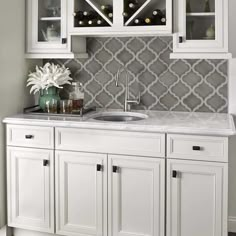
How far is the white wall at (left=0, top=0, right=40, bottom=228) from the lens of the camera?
3120 millimetres

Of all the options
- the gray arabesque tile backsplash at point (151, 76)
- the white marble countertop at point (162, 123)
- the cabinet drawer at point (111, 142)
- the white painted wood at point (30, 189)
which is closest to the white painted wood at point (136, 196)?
the cabinet drawer at point (111, 142)

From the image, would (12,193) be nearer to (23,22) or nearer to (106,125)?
(106,125)

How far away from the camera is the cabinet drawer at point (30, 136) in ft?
9.91

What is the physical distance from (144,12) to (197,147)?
1.15m

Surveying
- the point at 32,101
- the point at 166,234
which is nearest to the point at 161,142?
the point at 166,234

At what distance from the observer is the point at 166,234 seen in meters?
2.84

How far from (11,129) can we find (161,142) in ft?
3.65

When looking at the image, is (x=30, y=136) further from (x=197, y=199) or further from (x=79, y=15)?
(x=197, y=199)

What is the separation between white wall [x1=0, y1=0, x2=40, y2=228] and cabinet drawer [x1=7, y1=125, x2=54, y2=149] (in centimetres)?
8

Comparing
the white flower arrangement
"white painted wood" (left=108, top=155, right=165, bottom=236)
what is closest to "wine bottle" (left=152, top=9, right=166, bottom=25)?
the white flower arrangement

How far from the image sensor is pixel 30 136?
10.0 ft

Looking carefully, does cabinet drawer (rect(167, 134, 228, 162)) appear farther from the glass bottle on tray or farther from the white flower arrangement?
the white flower arrangement

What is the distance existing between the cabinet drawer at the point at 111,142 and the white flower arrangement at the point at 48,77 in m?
0.51

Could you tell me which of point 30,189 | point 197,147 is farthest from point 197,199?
point 30,189
